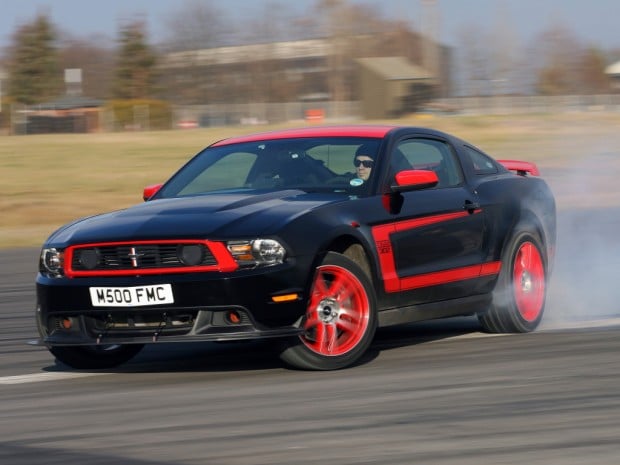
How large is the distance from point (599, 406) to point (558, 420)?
1.41ft

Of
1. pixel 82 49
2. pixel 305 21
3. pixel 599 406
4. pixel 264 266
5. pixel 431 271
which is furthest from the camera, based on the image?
pixel 82 49

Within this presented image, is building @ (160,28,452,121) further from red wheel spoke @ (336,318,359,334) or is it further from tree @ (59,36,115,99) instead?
red wheel spoke @ (336,318,359,334)

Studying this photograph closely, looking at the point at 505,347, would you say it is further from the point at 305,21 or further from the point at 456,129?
the point at 305,21

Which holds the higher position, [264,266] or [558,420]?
[264,266]

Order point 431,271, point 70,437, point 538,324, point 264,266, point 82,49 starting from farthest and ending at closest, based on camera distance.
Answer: point 82,49
point 538,324
point 431,271
point 264,266
point 70,437

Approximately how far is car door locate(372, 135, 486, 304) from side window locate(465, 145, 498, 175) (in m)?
0.24

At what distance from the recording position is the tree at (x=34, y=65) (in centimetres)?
8669

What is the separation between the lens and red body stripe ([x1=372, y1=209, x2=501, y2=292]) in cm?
736

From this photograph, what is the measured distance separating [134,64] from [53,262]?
8006 cm

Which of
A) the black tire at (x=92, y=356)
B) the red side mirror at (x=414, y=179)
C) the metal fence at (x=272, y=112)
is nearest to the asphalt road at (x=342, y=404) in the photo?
the black tire at (x=92, y=356)

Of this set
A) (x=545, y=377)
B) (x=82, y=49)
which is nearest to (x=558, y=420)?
(x=545, y=377)

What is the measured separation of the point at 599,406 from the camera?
5828mm

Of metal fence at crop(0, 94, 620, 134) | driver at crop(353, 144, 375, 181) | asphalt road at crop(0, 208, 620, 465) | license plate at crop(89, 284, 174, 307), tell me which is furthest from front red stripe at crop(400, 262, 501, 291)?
metal fence at crop(0, 94, 620, 134)

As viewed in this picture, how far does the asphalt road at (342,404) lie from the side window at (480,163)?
1.10 m
